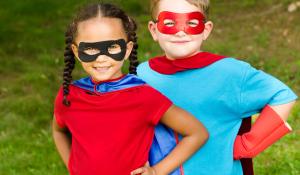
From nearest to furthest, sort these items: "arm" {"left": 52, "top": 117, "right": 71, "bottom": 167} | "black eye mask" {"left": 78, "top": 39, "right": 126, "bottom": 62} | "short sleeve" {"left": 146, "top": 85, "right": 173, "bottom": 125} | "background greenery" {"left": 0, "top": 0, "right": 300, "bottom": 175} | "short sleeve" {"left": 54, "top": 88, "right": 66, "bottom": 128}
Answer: "short sleeve" {"left": 146, "top": 85, "right": 173, "bottom": 125}
"black eye mask" {"left": 78, "top": 39, "right": 126, "bottom": 62}
"short sleeve" {"left": 54, "top": 88, "right": 66, "bottom": 128}
"arm" {"left": 52, "top": 117, "right": 71, "bottom": 167}
"background greenery" {"left": 0, "top": 0, "right": 300, "bottom": 175}

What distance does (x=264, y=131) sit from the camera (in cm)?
328

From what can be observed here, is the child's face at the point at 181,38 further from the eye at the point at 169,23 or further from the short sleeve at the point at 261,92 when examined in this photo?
the short sleeve at the point at 261,92

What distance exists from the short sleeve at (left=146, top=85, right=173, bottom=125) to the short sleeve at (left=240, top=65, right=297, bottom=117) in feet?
1.46

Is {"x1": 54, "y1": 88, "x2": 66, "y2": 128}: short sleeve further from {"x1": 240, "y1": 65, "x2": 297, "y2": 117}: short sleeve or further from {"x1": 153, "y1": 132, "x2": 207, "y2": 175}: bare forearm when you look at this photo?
{"x1": 240, "y1": 65, "x2": 297, "y2": 117}: short sleeve

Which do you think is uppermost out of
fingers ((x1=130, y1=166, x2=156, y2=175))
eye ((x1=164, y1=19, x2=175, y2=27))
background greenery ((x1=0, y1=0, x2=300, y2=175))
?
eye ((x1=164, y1=19, x2=175, y2=27))

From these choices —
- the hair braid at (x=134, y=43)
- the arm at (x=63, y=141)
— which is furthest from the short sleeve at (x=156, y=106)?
the arm at (x=63, y=141)

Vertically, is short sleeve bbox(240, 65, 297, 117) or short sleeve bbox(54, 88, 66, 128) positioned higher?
short sleeve bbox(240, 65, 297, 117)

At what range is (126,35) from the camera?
10.7 feet

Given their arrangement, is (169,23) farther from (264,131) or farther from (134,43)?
(264,131)

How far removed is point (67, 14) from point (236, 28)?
132 inches

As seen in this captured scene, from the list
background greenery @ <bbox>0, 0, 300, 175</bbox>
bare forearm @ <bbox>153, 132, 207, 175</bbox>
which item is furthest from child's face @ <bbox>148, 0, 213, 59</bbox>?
background greenery @ <bbox>0, 0, 300, 175</bbox>

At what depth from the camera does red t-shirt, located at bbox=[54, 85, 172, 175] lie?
10.0 ft

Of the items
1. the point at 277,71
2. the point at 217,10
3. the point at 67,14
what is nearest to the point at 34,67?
the point at 67,14

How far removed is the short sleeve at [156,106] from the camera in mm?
3039
